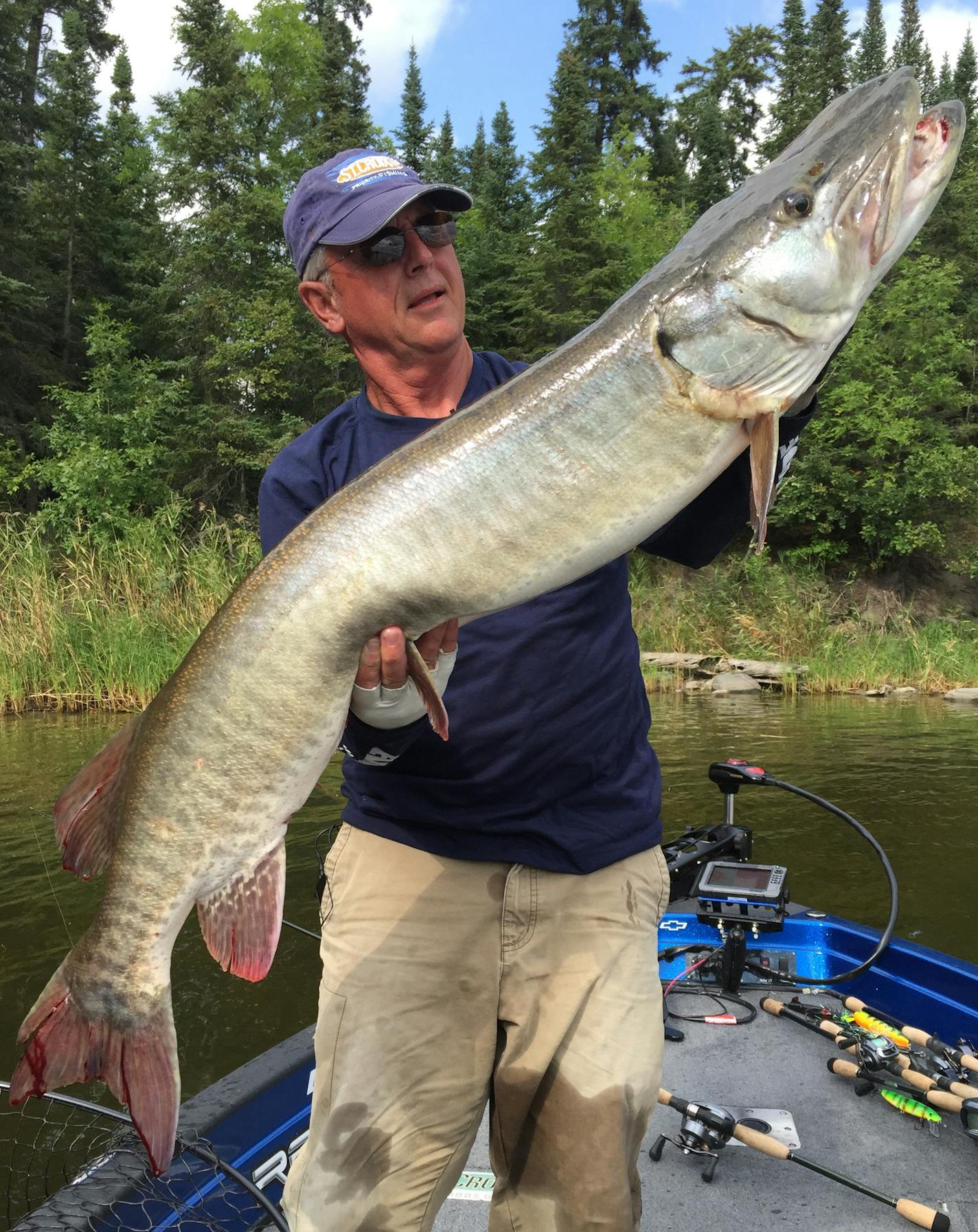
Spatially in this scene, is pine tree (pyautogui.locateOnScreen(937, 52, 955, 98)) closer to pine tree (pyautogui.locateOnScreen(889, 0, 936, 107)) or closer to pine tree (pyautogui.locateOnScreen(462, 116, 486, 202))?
pine tree (pyautogui.locateOnScreen(889, 0, 936, 107))

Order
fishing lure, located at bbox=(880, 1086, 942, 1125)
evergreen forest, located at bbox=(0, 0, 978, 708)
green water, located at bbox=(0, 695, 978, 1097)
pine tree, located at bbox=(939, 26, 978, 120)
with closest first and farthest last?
fishing lure, located at bbox=(880, 1086, 942, 1125)
green water, located at bbox=(0, 695, 978, 1097)
evergreen forest, located at bbox=(0, 0, 978, 708)
pine tree, located at bbox=(939, 26, 978, 120)

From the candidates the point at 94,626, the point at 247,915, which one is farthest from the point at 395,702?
the point at 94,626

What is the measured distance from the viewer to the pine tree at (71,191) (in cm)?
2662

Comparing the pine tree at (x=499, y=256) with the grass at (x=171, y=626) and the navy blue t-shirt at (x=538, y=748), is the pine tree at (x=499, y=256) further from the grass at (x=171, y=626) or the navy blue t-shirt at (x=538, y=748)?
the navy blue t-shirt at (x=538, y=748)

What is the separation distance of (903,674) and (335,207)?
17.2 m

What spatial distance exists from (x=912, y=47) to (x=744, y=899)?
6804cm

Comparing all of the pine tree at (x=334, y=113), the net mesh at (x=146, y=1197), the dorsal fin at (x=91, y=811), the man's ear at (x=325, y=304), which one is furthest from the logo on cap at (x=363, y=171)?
the pine tree at (x=334, y=113)

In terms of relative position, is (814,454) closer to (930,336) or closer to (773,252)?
Answer: (930,336)

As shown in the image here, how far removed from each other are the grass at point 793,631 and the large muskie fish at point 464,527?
14.9 m

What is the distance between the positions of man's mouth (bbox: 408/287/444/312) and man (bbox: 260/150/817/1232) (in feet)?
0.38

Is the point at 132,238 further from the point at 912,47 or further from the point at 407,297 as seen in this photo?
the point at 912,47

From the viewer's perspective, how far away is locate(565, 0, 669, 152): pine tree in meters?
40.4

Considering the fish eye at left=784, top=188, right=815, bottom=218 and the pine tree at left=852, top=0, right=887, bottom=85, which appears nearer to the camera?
the fish eye at left=784, top=188, right=815, bottom=218

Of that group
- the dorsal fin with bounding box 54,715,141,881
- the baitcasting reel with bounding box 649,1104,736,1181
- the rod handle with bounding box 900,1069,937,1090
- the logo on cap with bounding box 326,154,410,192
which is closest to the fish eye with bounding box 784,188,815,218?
the logo on cap with bounding box 326,154,410,192
